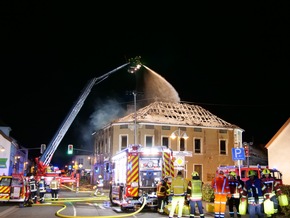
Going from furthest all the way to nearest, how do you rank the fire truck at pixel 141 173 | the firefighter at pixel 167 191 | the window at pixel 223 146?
the window at pixel 223 146 → the fire truck at pixel 141 173 → the firefighter at pixel 167 191

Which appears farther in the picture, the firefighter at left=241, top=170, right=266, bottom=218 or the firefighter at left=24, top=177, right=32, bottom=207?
the firefighter at left=24, top=177, right=32, bottom=207

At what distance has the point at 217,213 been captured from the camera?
11125 mm

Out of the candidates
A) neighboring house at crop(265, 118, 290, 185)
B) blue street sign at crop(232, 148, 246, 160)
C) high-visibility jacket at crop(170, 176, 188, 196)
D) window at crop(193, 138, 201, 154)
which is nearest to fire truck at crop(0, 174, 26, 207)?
high-visibility jacket at crop(170, 176, 188, 196)

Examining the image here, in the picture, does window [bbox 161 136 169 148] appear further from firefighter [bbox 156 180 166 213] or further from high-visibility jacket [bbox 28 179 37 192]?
firefighter [bbox 156 180 166 213]

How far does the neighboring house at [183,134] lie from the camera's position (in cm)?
3719

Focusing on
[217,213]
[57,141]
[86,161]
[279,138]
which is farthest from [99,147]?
[217,213]

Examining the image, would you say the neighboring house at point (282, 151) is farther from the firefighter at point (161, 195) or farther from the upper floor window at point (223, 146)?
the upper floor window at point (223, 146)

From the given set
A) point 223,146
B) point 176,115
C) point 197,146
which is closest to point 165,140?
point 176,115

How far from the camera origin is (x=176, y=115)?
39031 mm

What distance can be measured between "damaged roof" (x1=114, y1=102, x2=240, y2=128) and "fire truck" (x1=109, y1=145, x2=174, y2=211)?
20.5 meters

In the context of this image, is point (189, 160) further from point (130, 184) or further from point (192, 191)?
point (192, 191)

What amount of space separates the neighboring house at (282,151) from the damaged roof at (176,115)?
1334 centimetres

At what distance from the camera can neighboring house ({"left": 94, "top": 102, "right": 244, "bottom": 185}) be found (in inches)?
1464

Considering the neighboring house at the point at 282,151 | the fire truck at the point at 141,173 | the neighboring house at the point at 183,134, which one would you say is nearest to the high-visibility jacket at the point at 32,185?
the fire truck at the point at 141,173
